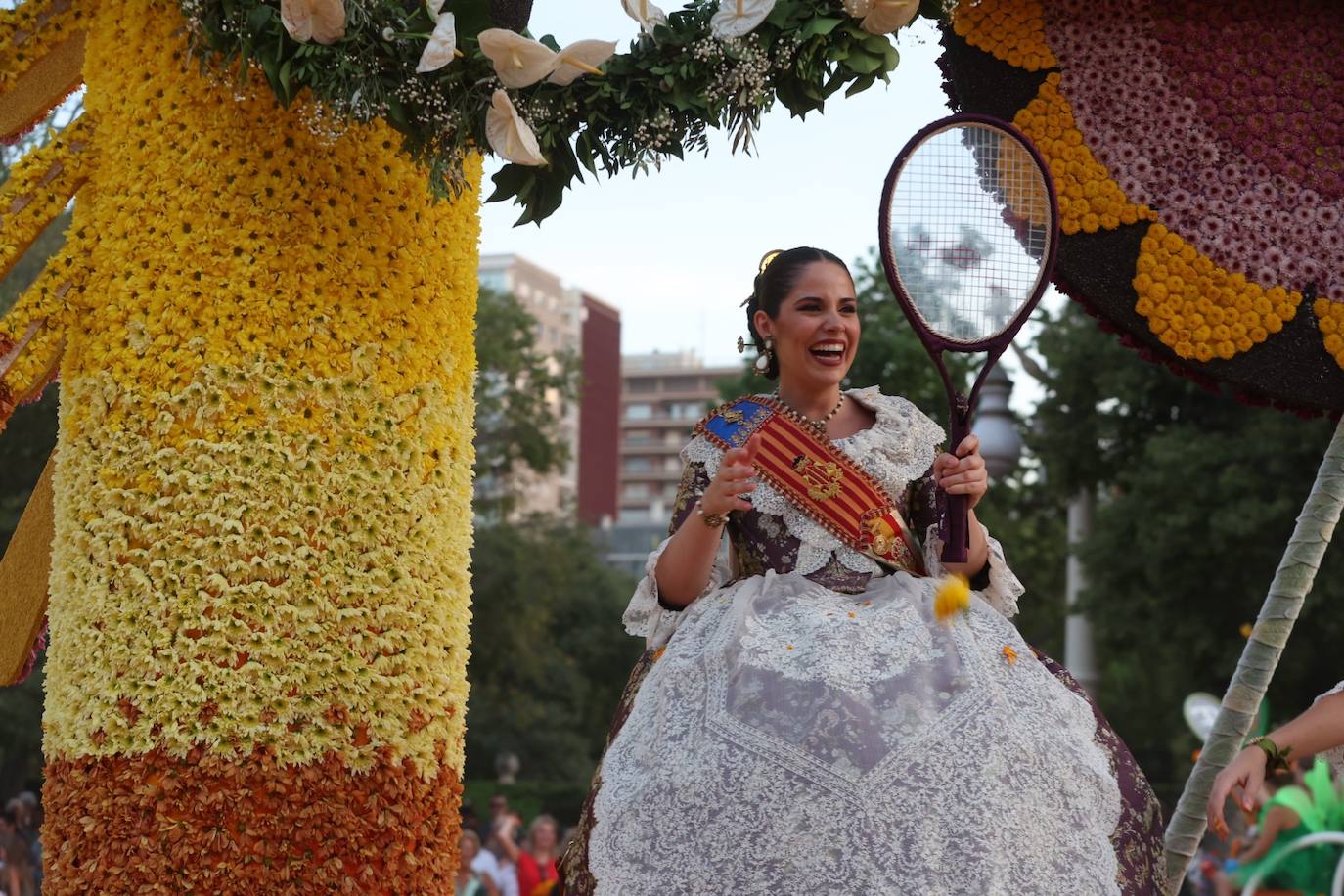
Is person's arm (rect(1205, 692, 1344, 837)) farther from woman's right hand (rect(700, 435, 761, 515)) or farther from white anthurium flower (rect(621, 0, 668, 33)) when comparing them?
white anthurium flower (rect(621, 0, 668, 33))

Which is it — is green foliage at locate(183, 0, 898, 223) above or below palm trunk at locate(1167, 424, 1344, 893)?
above

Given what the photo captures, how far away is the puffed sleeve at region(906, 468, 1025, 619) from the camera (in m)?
4.20

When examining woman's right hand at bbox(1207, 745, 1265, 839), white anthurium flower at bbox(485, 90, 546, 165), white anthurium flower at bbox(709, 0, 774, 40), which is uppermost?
white anthurium flower at bbox(709, 0, 774, 40)

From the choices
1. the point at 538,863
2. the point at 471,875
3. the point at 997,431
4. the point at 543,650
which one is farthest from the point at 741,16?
the point at 543,650

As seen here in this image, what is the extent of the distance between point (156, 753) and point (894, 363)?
14123 millimetres

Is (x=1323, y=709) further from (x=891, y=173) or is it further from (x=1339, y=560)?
(x=1339, y=560)

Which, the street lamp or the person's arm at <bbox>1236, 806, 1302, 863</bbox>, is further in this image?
the street lamp

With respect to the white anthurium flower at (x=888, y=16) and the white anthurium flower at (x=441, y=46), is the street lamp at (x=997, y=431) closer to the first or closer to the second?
the white anthurium flower at (x=888, y=16)

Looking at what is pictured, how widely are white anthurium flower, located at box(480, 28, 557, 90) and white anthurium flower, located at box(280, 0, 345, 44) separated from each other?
0.40 metres

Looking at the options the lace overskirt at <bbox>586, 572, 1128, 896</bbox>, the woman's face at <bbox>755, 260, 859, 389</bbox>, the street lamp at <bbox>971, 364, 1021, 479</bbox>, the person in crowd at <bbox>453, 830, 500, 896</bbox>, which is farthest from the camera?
the person in crowd at <bbox>453, 830, 500, 896</bbox>

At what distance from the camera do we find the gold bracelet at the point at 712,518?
13.0 ft

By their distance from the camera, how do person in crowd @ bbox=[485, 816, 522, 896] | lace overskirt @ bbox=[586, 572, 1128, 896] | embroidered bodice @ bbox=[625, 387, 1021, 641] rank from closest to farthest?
lace overskirt @ bbox=[586, 572, 1128, 896]
embroidered bodice @ bbox=[625, 387, 1021, 641]
person in crowd @ bbox=[485, 816, 522, 896]

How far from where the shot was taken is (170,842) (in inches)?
179

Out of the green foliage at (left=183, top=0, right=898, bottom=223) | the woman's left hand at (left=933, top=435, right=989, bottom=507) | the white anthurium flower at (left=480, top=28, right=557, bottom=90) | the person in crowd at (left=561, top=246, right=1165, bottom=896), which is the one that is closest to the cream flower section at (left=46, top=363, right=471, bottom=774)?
the green foliage at (left=183, top=0, right=898, bottom=223)
